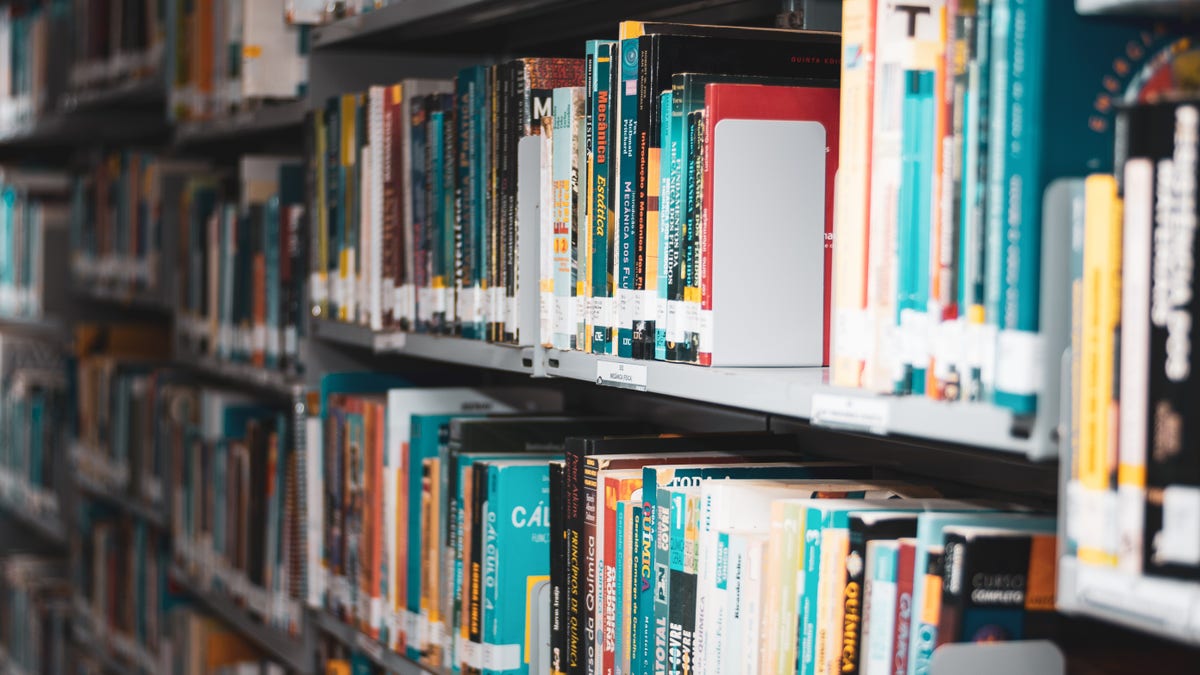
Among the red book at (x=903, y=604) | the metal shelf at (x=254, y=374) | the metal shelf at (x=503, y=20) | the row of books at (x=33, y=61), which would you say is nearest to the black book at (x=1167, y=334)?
the red book at (x=903, y=604)

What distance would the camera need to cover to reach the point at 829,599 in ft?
3.75

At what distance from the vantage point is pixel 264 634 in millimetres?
2605

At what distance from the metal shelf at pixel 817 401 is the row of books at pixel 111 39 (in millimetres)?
2222

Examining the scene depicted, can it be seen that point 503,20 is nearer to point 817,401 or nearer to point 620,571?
point 620,571

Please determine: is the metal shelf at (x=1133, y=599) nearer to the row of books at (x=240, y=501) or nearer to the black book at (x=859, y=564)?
the black book at (x=859, y=564)

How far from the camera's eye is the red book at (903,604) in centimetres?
106

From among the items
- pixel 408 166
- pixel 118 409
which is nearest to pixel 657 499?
pixel 408 166

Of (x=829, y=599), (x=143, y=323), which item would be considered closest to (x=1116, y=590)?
(x=829, y=599)

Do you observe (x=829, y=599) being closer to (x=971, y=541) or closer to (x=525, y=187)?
(x=971, y=541)

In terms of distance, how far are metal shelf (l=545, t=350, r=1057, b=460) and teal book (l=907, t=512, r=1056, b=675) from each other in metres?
0.06

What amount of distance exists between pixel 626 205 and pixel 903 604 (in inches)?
20.4

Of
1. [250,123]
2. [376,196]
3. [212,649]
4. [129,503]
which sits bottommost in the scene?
[212,649]

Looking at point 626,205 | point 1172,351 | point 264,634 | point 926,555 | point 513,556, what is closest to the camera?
point 1172,351

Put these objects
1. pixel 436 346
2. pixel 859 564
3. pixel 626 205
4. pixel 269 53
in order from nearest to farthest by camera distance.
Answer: pixel 859 564, pixel 626 205, pixel 436 346, pixel 269 53
